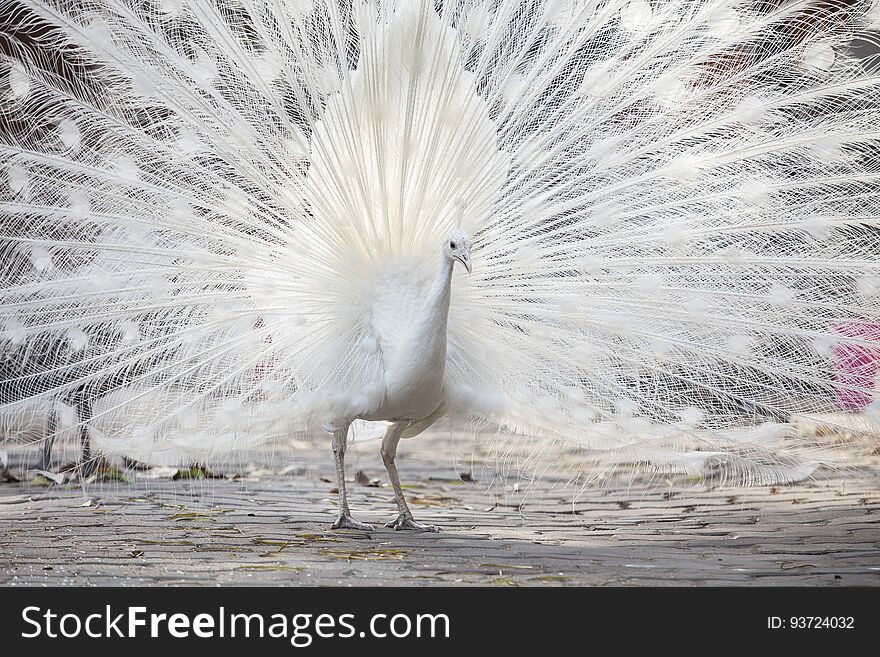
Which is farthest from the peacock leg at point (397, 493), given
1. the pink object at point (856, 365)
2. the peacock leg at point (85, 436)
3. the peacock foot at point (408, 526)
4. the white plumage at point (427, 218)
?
the pink object at point (856, 365)

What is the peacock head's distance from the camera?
12.0 ft

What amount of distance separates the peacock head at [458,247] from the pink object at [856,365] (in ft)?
5.01

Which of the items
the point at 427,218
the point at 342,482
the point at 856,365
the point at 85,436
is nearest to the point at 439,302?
the point at 427,218

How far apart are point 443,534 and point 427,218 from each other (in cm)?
134

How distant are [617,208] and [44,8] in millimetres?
2328

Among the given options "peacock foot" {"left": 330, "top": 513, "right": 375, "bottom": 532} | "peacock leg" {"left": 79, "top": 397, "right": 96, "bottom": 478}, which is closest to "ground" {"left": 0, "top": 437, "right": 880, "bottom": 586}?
"peacock foot" {"left": 330, "top": 513, "right": 375, "bottom": 532}

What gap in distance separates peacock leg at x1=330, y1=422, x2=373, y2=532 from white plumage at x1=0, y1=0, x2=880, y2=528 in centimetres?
15

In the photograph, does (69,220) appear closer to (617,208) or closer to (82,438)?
(82,438)

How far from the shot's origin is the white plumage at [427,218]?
4.07 m

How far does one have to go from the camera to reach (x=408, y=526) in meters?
4.56

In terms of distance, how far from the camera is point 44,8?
3.98 meters

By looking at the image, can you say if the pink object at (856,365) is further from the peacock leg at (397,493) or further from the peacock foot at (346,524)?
the peacock foot at (346,524)

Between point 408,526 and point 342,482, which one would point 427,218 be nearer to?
point 342,482

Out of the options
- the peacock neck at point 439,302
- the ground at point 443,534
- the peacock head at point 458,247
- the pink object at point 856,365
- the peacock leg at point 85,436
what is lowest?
the ground at point 443,534
